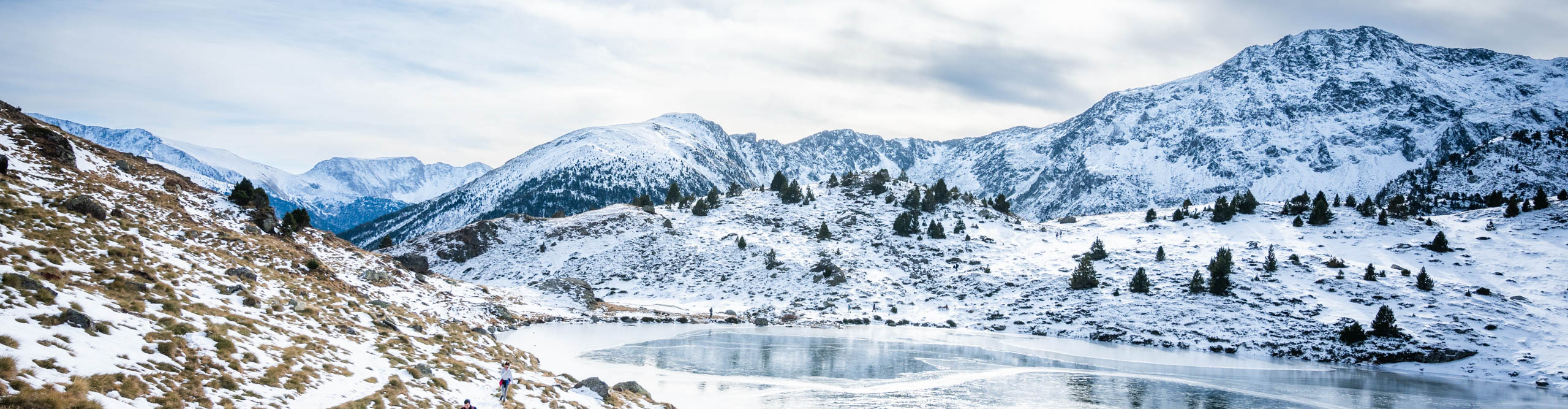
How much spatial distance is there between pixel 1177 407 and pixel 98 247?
153 ft

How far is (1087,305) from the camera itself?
83.2m

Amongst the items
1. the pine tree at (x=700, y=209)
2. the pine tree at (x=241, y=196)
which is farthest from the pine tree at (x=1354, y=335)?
the pine tree at (x=700, y=209)

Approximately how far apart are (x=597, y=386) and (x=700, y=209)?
3993 inches

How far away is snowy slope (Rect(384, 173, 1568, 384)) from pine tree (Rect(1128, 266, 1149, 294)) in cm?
125

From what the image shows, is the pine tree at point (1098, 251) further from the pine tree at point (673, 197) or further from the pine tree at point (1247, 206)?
the pine tree at point (673, 197)

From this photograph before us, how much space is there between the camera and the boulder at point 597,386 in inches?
1027

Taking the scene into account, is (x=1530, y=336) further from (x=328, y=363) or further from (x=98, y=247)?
(x=98, y=247)

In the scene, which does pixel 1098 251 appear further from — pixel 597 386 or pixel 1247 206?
pixel 597 386

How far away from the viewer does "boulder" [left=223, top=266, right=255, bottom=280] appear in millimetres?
24438

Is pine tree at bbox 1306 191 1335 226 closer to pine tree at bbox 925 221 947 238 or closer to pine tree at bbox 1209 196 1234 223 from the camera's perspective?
pine tree at bbox 1209 196 1234 223

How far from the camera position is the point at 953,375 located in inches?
1763

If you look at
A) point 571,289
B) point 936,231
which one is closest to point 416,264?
point 571,289

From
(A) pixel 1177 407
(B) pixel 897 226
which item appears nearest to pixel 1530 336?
(A) pixel 1177 407

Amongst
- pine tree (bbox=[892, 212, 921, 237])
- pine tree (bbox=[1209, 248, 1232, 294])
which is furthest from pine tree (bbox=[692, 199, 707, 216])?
pine tree (bbox=[1209, 248, 1232, 294])
